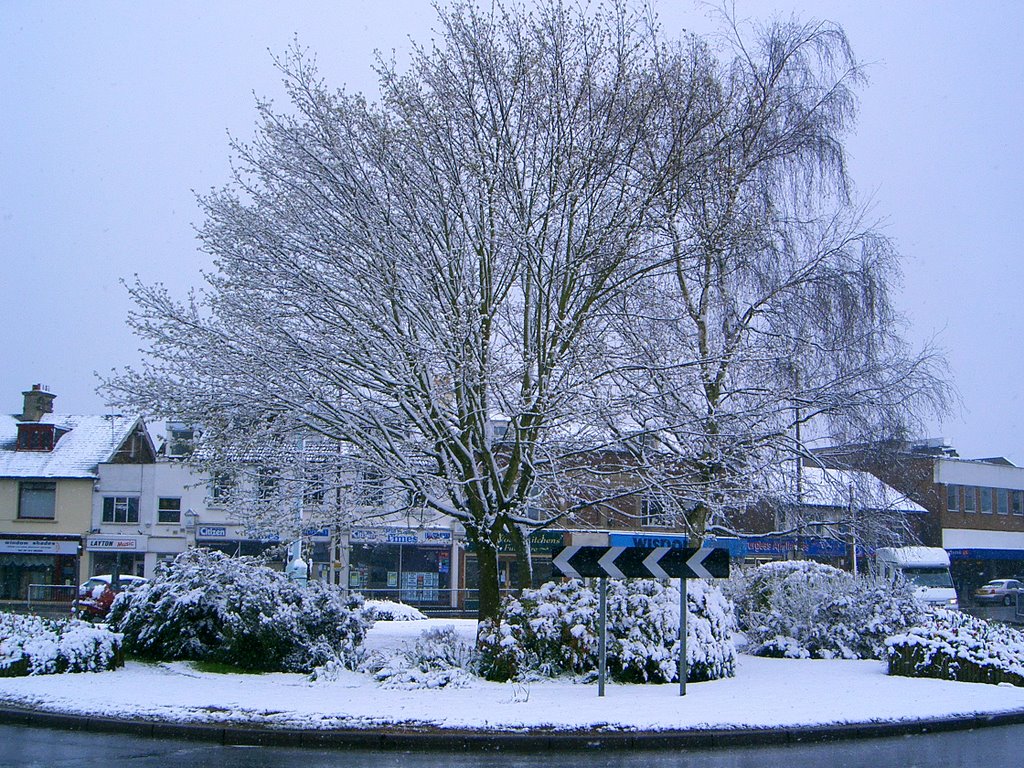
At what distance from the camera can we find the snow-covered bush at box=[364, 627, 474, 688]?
1331cm

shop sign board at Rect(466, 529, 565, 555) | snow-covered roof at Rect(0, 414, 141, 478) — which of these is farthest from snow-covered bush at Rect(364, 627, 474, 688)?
snow-covered roof at Rect(0, 414, 141, 478)

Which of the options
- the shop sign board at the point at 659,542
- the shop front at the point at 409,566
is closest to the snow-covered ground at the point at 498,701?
the shop sign board at the point at 659,542

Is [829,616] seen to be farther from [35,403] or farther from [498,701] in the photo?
[35,403]

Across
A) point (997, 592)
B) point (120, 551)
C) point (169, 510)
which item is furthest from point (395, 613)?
point (997, 592)

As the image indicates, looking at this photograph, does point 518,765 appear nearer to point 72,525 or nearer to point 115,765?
point 115,765

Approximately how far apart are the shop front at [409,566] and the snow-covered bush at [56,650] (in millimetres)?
30936

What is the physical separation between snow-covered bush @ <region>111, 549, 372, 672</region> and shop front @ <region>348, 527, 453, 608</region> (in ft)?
98.0

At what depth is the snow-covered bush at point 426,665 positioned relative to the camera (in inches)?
524

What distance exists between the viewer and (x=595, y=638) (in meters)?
13.9

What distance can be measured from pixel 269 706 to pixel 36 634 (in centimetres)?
507

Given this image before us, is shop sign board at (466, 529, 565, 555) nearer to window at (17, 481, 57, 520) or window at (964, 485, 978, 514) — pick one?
window at (17, 481, 57, 520)

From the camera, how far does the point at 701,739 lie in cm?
1065

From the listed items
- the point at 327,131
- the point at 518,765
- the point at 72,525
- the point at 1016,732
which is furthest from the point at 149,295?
the point at 72,525

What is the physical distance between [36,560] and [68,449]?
5.73m
